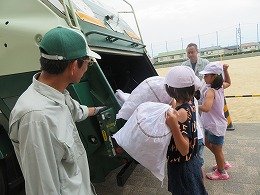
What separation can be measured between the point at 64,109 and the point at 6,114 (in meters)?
1.32

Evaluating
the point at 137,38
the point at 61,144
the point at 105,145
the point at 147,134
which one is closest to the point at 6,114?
the point at 105,145

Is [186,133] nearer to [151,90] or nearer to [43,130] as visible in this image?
[151,90]

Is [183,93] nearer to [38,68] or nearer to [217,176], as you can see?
[38,68]

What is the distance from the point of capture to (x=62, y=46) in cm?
145

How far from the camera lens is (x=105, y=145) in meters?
2.68

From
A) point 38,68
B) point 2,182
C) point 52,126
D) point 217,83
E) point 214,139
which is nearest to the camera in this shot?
point 52,126

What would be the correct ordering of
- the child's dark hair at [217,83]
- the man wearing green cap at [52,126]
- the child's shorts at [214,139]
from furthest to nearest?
the child's shorts at [214,139] < the child's dark hair at [217,83] < the man wearing green cap at [52,126]

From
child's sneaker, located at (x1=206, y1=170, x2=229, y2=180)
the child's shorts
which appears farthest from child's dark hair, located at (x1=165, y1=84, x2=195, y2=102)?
child's sneaker, located at (x1=206, y1=170, x2=229, y2=180)

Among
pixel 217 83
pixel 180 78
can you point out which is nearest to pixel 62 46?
pixel 180 78

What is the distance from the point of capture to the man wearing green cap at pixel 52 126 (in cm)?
134

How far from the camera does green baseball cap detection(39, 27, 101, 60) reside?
4.76ft

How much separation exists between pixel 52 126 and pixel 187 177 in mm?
1260

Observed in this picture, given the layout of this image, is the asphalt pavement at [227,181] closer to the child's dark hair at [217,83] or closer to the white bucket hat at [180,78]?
the child's dark hair at [217,83]

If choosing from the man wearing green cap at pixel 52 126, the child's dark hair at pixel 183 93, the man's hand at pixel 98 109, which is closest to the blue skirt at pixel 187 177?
the child's dark hair at pixel 183 93
